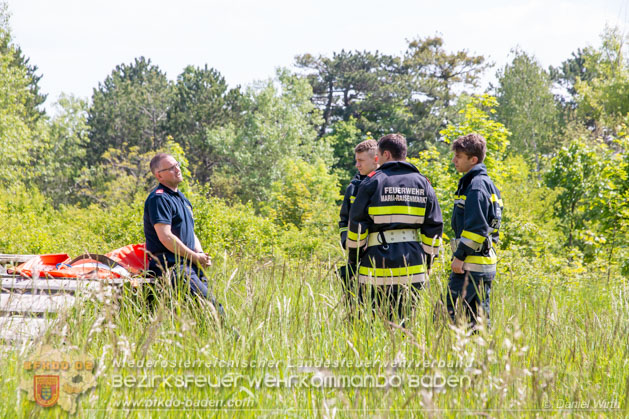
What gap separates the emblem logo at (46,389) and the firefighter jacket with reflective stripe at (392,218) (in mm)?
2225

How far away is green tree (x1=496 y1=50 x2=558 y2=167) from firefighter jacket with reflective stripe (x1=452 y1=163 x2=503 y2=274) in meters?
34.6

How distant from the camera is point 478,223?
3.96 metres

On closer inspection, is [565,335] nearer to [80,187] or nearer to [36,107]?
[80,187]

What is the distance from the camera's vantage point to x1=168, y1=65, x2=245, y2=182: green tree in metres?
37.6

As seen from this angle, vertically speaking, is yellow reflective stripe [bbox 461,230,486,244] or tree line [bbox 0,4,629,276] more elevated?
tree line [bbox 0,4,629,276]

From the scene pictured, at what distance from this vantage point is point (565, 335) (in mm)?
2857

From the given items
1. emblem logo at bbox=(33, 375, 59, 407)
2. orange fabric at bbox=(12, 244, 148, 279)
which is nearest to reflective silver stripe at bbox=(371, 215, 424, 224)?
orange fabric at bbox=(12, 244, 148, 279)

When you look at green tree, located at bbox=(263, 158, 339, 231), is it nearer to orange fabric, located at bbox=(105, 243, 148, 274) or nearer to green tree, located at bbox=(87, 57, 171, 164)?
orange fabric, located at bbox=(105, 243, 148, 274)

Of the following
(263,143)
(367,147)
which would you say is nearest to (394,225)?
(367,147)

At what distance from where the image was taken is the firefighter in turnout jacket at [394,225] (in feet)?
13.0

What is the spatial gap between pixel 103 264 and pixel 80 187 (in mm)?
41222

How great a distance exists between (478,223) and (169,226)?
2224mm

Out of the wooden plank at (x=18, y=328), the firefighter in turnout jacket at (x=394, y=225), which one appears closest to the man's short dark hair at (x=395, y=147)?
the firefighter in turnout jacket at (x=394, y=225)

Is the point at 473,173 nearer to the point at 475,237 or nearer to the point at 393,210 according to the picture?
the point at 475,237
